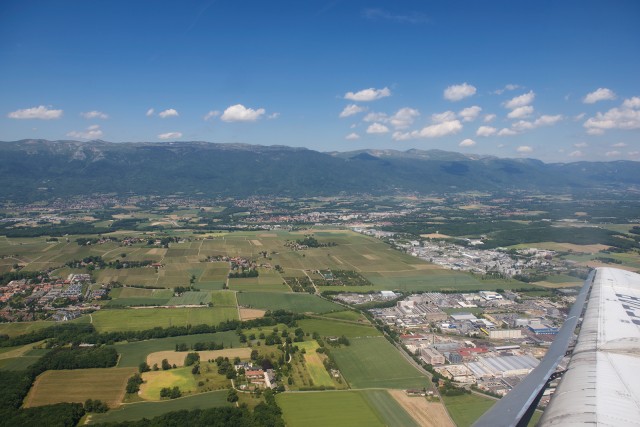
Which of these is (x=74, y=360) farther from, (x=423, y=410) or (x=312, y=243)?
(x=312, y=243)

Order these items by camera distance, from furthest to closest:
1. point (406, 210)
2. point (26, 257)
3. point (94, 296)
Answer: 1. point (406, 210)
2. point (26, 257)
3. point (94, 296)

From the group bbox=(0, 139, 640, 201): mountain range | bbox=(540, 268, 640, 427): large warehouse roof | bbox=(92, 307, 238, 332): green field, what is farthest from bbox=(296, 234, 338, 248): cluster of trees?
bbox=(0, 139, 640, 201): mountain range

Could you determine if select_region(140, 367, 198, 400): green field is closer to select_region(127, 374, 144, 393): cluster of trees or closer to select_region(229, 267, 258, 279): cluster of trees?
select_region(127, 374, 144, 393): cluster of trees

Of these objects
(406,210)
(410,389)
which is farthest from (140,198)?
(410,389)

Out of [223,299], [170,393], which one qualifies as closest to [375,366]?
[170,393]

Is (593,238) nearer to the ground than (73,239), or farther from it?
farther from it

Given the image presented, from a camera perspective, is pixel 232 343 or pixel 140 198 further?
pixel 140 198

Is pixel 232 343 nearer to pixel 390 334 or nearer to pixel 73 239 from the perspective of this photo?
pixel 390 334

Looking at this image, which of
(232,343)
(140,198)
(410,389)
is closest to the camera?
(410,389)

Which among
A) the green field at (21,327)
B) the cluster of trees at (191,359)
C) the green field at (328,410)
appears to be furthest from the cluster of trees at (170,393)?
the green field at (21,327)
